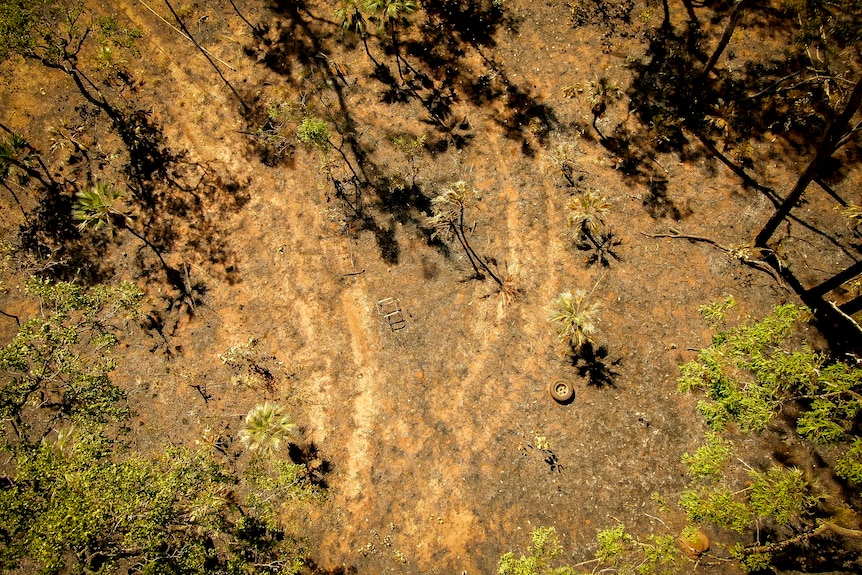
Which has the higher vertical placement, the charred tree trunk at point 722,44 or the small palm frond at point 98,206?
the charred tree trunk at point 722,44

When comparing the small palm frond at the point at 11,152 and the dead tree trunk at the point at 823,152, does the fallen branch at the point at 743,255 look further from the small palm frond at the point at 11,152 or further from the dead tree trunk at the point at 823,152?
the small palm frond at the point at 11,152

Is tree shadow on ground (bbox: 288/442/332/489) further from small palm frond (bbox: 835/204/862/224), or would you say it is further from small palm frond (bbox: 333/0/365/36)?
small palm frond (bbox: 835/204/862/224)

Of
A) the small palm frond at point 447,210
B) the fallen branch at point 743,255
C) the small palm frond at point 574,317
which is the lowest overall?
the small palm frond at point 574,317

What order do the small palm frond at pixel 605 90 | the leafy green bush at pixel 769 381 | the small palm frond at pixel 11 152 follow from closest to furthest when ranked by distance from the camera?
the leafy green bush at pixel 769 381
the small palm frond at pixel 11 152
the small palm frond at pixel 605 90

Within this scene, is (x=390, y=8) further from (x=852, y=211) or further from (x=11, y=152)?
(x=852, y=211)

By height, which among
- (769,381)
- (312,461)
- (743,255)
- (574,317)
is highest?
(743,255)

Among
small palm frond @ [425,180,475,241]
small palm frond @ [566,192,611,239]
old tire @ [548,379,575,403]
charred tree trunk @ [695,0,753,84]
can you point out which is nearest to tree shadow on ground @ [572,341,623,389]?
old tire @ [548,379,575,403]

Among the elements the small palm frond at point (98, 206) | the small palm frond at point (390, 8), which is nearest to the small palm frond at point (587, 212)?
the small palm frond at point (390, 8)

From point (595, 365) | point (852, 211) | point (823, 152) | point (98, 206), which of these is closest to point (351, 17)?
point (98, 206)
